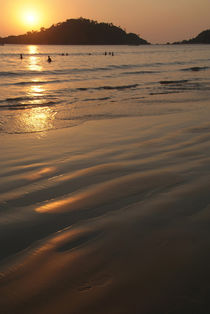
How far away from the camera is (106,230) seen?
3346 mm

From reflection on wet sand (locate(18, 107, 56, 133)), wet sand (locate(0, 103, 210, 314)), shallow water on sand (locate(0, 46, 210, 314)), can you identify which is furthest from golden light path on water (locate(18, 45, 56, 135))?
wet sand (locate(0, 103, 210, 314))

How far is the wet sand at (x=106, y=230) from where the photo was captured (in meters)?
2.38

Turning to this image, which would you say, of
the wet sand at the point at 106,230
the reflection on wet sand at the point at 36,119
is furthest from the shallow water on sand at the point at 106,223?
the reflection on wet sand at the point at 36,119

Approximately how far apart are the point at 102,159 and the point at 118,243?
2.87m

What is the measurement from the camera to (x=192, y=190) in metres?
4.27

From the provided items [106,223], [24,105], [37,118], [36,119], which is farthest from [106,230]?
[24,105]

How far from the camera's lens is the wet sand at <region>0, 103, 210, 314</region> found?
2.38 metres

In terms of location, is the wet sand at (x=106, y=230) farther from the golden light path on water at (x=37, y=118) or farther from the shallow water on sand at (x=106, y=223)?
the golden light path on water at (x=37, y=118)

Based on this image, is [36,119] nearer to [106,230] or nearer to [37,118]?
[37,118]

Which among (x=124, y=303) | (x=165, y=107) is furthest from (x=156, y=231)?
(x=165, y=107)

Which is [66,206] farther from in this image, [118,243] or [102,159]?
Result: [102,159]

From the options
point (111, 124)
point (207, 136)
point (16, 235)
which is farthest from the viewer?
point (111, 124)

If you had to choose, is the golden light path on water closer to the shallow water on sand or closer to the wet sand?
the shallow water on sand

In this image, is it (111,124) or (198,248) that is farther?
(111,124)
